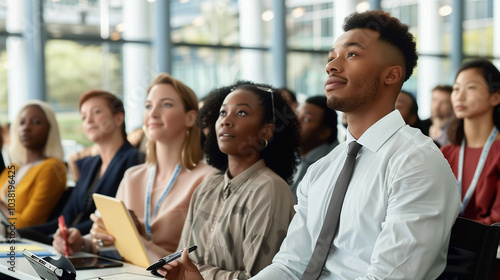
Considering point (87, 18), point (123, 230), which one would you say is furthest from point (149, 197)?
point (87, 18)

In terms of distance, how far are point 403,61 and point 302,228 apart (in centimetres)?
64

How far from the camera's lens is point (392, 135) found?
1.88 meters

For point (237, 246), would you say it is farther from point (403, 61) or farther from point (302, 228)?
point (403, 61)

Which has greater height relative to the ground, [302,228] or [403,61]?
[403,61]

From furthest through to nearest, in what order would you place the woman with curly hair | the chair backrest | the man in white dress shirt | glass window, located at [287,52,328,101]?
1. glass window, located at [287,52,328,101]
2. the woman with curly hair
3. the chair backrest
4. the man in white dress shirt

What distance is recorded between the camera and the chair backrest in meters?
1.77

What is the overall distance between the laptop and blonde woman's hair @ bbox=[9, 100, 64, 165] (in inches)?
64.1

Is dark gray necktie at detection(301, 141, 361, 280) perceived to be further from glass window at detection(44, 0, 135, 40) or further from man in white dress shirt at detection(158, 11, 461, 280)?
glass window at detection(44, 0, 135, 40)

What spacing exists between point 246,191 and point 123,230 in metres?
0.57

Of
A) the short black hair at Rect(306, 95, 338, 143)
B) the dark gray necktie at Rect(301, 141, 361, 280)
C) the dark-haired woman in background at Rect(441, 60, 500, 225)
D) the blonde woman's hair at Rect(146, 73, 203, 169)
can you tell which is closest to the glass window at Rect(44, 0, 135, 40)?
the short black hair at Rect(306, 95, 338, 143)

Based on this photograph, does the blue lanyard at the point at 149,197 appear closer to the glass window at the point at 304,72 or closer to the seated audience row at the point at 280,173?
the seated audience row at the point at 280,173

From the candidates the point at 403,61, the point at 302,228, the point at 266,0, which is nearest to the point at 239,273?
the point at 302,228

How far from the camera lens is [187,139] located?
11.0 feet

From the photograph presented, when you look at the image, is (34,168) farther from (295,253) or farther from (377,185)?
(377,185)
